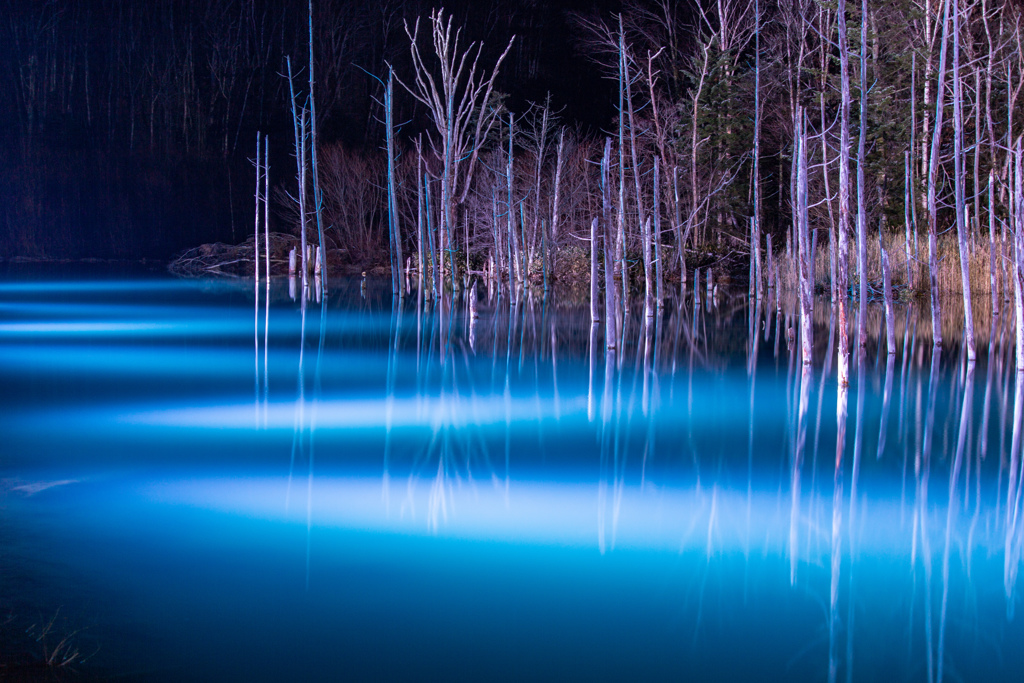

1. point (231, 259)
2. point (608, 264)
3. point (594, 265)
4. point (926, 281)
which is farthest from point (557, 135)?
point (608, 264)

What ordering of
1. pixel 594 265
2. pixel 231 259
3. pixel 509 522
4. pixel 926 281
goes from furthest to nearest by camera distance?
pixel 231 259 < pixel 926 281 < pixel 594 265 < pixel 509 522

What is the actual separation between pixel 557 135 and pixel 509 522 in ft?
61.4

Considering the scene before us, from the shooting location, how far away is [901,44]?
60.3ft

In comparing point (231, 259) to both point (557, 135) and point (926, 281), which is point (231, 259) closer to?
point (557, 135)

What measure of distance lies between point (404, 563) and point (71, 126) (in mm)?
30505

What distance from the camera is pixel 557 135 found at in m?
22.0

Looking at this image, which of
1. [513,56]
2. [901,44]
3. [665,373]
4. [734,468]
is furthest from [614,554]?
[513,56]

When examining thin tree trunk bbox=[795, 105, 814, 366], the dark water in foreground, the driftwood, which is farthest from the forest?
the dark water in foreground

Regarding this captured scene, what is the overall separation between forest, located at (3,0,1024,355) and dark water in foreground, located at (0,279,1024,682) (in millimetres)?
1815

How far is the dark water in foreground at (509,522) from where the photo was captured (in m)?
2.86

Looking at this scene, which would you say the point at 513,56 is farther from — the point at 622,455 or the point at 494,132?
the point at 622,455

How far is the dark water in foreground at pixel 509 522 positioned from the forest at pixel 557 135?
182 cm

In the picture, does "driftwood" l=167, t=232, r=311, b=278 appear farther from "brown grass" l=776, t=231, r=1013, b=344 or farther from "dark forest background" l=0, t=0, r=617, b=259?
"brown grass" l=776, t=231, r=1013, b=344

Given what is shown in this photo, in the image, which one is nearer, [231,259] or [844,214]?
[844,214]
